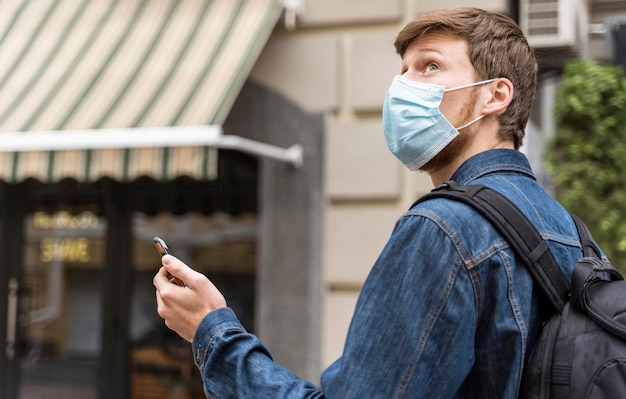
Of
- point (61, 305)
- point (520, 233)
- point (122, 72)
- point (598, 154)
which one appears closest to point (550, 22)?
point (598, 154)

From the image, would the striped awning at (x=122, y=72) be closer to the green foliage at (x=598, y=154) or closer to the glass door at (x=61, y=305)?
the glass door at (x=61, y=305)

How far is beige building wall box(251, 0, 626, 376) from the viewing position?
18.3 ft

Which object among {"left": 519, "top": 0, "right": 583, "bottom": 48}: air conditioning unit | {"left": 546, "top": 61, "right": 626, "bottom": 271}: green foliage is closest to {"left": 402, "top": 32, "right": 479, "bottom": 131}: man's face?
{"left": 546, "top": 61, "right": 626, "bottom": 271}: green foliage

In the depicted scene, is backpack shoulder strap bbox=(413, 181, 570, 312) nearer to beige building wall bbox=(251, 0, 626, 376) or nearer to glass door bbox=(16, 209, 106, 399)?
beige building wall bbox=(251, 0, 626, 376)

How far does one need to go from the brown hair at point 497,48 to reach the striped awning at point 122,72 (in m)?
3.08

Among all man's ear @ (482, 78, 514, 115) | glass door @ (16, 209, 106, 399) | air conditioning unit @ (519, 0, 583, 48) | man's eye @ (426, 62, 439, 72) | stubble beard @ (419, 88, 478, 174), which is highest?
air conditioning unit @ (519, 0, 583, 48)

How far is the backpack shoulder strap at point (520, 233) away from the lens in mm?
1451

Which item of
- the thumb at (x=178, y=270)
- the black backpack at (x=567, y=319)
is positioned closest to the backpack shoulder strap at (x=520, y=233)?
the black backpack at (x=567, y=319)

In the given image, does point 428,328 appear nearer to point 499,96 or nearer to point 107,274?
point 499,96

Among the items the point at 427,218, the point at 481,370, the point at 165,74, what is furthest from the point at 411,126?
the point at 165,74

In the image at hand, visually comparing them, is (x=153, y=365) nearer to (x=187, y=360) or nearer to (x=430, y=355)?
(x=187, y=360)

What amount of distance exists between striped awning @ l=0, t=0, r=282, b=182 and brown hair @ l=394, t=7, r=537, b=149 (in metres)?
3.08

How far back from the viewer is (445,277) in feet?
4.48

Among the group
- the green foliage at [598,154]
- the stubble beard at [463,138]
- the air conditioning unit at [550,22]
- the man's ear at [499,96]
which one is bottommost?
the green foliage at [598,154]
